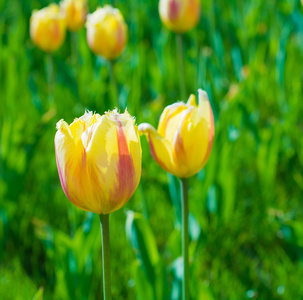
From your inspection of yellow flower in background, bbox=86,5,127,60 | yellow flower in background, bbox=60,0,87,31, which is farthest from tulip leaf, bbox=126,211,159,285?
yellow flower in background, bbox=60,0,87,31

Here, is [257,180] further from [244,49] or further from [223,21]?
[223,21]

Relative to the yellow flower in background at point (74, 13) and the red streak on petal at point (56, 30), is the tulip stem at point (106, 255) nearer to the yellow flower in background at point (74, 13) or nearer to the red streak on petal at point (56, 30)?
the red streak on petal at point (56, 30)

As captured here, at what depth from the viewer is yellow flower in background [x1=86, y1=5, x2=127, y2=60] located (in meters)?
1.71

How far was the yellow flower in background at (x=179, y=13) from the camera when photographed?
6.13 feet

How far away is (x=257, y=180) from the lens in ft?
6.17

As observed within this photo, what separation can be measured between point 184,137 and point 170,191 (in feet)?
2.06

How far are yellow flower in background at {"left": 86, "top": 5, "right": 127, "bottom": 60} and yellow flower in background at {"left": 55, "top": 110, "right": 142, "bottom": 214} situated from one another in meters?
1.00

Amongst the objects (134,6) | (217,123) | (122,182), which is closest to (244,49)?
(134,6)

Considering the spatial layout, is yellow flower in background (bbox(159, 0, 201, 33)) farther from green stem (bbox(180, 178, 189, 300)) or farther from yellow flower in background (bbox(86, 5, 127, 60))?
green stem (bbox(180, 178, 189, 300))

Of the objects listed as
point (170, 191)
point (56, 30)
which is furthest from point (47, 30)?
point (170, 191)

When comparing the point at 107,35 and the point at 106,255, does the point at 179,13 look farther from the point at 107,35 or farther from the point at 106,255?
the point at 106,255

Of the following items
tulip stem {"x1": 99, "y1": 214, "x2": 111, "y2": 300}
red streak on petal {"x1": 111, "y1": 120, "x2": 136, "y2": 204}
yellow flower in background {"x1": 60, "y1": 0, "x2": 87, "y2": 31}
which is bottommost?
yellow flower in background {"x1": 60, "y1": 0, "x2": 87, "y2": 31}

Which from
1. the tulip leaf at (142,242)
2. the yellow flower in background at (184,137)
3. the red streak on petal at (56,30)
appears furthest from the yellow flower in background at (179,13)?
the yellow flower in background at (184,137)

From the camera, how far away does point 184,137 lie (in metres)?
0.91
